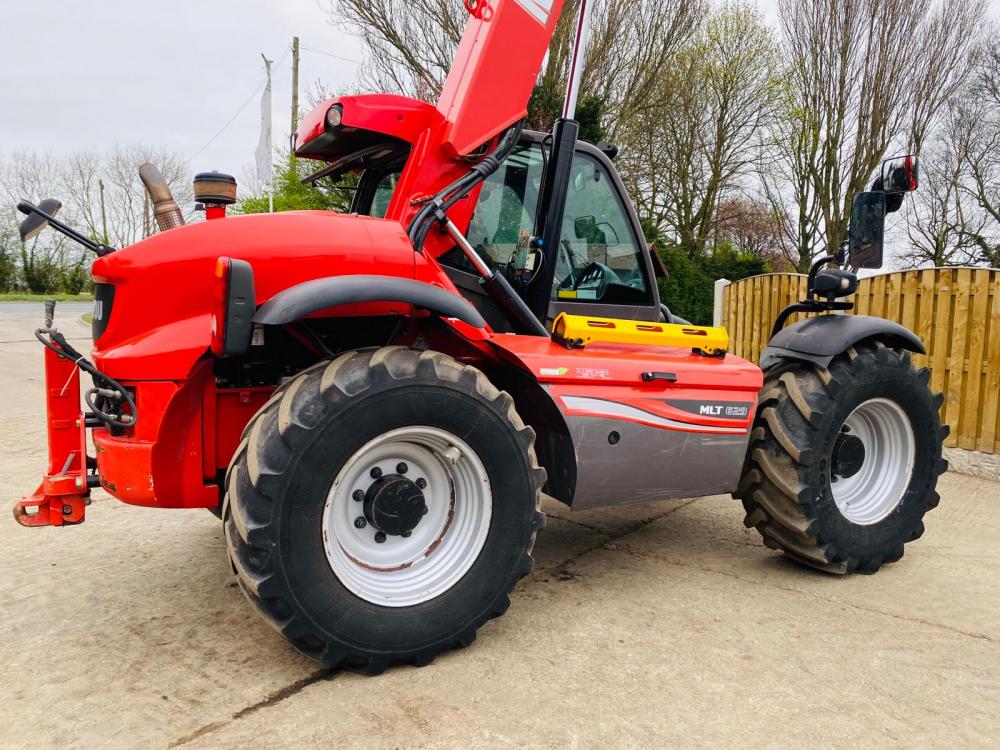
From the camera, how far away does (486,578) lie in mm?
2928

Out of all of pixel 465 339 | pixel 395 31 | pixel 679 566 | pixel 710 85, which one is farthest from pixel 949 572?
pixel 710 85

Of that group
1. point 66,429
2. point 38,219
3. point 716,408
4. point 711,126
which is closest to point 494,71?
point 716,408

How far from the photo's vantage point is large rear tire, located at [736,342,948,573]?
3.74 metres

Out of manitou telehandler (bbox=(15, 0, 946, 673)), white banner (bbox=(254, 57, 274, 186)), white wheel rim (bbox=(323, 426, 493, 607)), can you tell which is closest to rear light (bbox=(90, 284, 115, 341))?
manitou telehandler (bbox=(15, 0, 946, 673))

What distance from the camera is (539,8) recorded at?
11.9 ft

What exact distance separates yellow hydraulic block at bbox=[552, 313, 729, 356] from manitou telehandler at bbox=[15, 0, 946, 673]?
0.04 feet

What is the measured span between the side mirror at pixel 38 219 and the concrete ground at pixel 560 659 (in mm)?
1587

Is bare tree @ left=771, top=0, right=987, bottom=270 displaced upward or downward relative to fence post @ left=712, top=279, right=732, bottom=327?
upward

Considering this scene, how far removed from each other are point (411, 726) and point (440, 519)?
831 mm

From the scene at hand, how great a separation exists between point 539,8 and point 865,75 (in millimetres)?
16104

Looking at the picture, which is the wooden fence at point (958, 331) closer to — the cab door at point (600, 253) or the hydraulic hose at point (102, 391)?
the cab door at point (600, 253)

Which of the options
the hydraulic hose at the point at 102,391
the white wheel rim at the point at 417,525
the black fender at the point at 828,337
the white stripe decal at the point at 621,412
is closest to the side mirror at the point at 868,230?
the black fender at the point at 828,337

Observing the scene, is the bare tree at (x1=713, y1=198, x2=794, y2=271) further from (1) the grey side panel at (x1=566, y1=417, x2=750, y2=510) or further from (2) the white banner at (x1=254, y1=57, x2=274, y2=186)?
(1) the grey side panel at (x1=566, y1=417, x2=750, y2=510)

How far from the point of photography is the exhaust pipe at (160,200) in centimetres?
329
